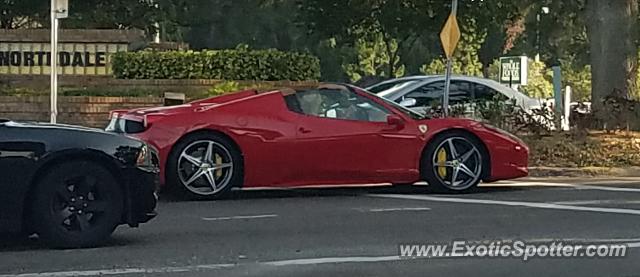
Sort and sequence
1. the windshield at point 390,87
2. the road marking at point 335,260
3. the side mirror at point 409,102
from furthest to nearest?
the windshield at point 390,87 < the side mirror at point 409,102 < the road marking at point 335,260

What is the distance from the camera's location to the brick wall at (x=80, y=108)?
61.4 feet

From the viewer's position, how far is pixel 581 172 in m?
15.6

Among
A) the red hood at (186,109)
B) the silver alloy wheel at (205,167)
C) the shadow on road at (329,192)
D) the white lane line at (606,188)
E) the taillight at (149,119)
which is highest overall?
the red hood at (186,109)

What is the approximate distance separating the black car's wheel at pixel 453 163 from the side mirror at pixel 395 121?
1.28 ft

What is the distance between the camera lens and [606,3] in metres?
19.1

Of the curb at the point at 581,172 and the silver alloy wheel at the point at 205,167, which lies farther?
the curb at the point at 581,172

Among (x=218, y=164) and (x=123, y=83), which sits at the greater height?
(x=123, y=83)

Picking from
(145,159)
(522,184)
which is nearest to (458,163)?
(522,184)

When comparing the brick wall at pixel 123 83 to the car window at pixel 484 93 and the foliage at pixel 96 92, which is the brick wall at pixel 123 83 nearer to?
the foliage at pixel 96 92

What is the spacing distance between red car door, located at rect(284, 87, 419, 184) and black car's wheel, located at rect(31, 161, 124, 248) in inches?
146

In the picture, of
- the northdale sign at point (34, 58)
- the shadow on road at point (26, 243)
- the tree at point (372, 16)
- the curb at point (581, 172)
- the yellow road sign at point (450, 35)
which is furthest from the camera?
the tree at point (372, 16)

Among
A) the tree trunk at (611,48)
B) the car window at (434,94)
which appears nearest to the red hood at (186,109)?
the car window at (434,94)

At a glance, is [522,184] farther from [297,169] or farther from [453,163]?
[297,169]

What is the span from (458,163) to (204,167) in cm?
276
